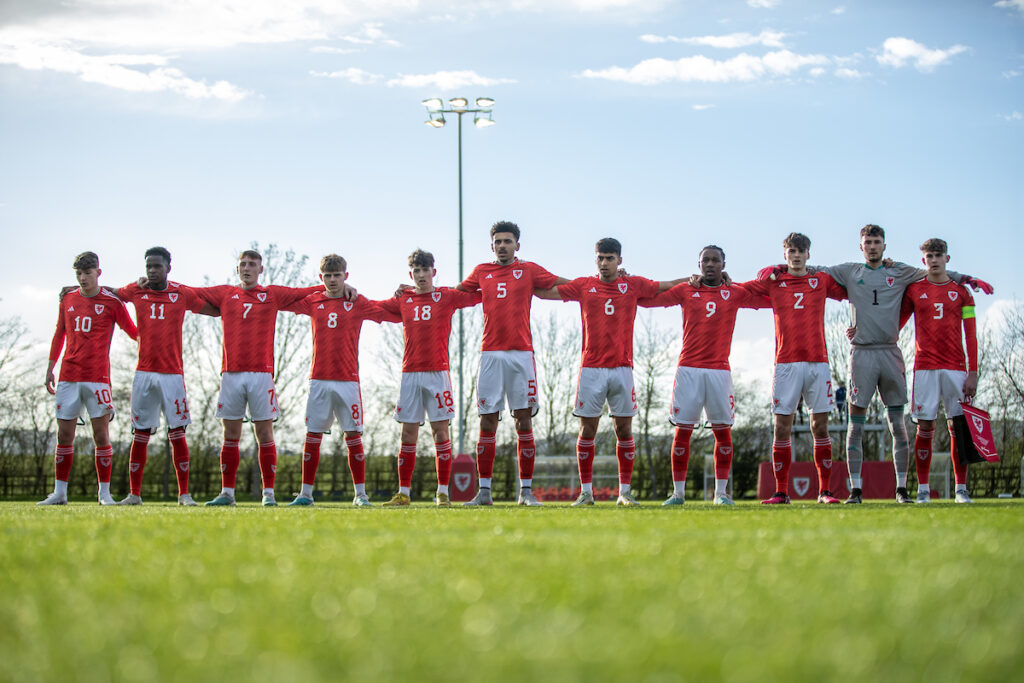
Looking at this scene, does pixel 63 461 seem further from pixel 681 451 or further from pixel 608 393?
pixel 681 451

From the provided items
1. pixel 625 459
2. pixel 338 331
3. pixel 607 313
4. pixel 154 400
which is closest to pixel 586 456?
pixel 625 459

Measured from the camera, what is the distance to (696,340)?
9.73m

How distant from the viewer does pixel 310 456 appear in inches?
417

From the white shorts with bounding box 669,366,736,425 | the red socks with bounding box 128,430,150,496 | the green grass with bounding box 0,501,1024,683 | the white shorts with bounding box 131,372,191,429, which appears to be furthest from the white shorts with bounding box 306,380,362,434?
the green grass with bounding box 0,501,1024,683

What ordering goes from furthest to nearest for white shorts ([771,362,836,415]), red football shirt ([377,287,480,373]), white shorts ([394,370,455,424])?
red football shirt ([377,287,480,373]), white shorts ([394,370,455,424]), white shorts ([771,362,836,415])

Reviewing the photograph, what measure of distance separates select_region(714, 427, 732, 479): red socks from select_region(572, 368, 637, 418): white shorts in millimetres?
948

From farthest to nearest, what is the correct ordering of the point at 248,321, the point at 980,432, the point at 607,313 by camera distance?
the point at 248,321
the point at 607,313
the point at 980,432

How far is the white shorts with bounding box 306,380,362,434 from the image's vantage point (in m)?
10.3

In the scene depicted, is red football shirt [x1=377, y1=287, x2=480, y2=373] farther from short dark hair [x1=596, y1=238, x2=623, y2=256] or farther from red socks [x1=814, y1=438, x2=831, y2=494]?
red socks [x1=814, y1=438, x2=831, y2=494]

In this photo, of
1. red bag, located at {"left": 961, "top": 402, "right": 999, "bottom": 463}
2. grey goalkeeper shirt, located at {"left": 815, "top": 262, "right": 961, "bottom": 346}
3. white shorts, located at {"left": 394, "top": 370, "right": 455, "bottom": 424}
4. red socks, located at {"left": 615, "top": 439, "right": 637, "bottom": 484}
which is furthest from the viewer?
white shorts, located at {"left": 394, "top": 370, "right": 455, "bottom": 424}

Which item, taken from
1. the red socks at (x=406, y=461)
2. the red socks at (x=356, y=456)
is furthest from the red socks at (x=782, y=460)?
the red socks at (x=356, y=456)

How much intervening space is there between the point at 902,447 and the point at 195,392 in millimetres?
27579

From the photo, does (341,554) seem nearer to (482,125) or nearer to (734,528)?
(734,528)

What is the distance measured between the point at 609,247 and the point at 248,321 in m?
4.05
